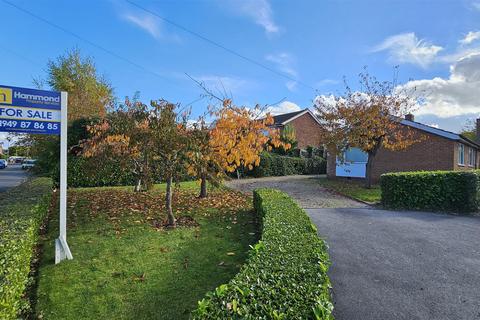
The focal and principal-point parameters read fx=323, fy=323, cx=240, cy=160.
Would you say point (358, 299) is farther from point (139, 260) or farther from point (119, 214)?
point (119, 214)

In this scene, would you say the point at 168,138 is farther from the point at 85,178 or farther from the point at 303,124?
the point at 303,124

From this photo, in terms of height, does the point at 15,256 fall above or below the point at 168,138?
below

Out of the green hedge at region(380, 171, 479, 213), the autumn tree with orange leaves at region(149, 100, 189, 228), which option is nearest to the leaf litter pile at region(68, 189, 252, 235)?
the autumn tree with orange leaves at region(149, 100, 189, 228)

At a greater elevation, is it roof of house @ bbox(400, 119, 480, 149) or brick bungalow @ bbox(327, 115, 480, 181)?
roof of house @ bbox(400, 119, 480, 149)

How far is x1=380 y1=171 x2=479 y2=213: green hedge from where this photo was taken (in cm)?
1061

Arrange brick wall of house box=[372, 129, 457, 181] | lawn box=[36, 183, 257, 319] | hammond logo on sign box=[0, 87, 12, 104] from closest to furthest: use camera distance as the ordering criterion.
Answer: lawn box=[36, 183, 257, 319] < hammond logo on sign box=[0, 87, 12, 104] < brick wall of house box=[372, 129, 457, 181]

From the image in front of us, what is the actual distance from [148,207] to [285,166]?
1711cm

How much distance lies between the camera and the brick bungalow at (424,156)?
17938 mm

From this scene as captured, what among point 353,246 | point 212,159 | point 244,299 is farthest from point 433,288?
point 212,159

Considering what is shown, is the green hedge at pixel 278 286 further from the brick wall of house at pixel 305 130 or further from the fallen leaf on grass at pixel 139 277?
the brick wall of house at pixel 305 130

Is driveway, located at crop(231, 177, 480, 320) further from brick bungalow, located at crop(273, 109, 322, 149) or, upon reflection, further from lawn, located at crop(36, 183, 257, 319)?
brick bungalow, located at crop(273, 109, 322, 149)

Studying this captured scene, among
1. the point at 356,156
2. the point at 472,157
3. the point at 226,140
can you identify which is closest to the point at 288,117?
the point at 356,156

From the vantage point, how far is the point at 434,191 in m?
11.0

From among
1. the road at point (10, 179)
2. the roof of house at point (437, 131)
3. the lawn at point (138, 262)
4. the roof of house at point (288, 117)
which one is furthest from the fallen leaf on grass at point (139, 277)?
the roof of house at point (288, 117)
